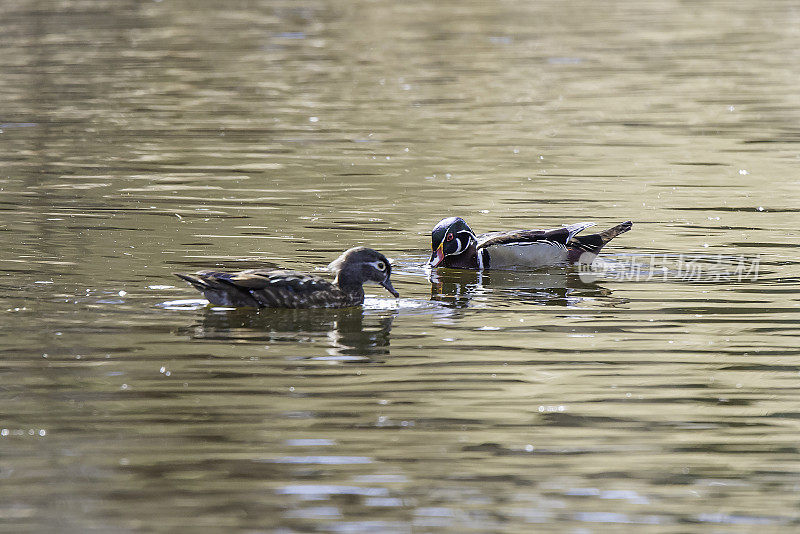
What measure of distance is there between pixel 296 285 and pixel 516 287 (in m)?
2.37

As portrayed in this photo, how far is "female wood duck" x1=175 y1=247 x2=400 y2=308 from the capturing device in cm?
1070

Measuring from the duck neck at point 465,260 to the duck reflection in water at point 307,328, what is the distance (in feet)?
6.22

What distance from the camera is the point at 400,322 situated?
10.8 m

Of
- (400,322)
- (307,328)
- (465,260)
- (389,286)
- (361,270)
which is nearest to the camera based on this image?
(307,328)

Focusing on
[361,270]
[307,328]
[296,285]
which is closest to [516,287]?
[361,270]

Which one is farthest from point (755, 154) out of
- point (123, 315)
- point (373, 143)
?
point (123, 315)

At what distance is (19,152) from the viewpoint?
20109 mm

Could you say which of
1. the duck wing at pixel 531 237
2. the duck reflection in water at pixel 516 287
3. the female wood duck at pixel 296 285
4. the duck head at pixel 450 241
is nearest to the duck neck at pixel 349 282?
the female wood duck at pixel 296 285

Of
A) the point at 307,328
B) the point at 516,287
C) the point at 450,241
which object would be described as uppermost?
the point at 450,241

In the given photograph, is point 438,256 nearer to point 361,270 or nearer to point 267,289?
point 361,270

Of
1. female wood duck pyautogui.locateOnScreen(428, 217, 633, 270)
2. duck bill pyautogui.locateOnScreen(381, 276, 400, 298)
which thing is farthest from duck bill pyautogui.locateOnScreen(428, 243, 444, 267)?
duck bill pyautogui.locateOnScreen(381, 276, 400, 298)

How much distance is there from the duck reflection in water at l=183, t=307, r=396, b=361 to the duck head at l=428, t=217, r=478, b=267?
1791 mm

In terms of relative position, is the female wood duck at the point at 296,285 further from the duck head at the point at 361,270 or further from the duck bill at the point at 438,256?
the duck bill at the point at 438,256

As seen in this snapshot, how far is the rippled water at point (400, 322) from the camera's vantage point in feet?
23.7
